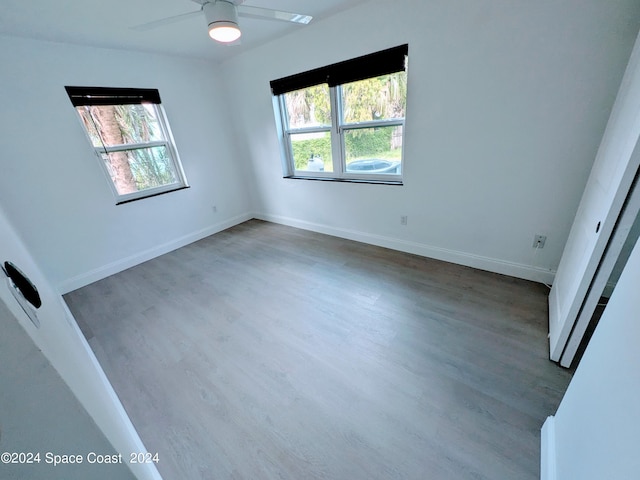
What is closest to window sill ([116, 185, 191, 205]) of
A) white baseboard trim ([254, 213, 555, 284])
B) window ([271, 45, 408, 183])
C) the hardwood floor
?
the hardwood floor

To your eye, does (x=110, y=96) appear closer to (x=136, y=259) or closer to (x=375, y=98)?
(x=136, y=259)

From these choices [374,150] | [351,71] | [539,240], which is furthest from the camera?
[374,150]

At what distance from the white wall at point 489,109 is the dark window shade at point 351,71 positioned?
0.22 feet

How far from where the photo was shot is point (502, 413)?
125 cm

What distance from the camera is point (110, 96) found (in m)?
2.59

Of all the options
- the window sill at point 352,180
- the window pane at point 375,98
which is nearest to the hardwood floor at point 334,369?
the window sill at point 352,180

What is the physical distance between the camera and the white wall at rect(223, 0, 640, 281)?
1561mm

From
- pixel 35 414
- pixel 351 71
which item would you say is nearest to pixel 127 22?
pixel 351 71

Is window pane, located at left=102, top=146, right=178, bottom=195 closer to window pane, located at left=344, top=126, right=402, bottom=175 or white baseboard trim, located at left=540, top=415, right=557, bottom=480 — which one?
window pane, located at left=344, top=126, right=402, bottom=175

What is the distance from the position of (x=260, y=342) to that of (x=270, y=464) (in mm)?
739

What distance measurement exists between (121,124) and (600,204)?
4162 millimetres

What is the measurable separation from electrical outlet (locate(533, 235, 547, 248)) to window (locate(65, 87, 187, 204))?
3974 millimetres

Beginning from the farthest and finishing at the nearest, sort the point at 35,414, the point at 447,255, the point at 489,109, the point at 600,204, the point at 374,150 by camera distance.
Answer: the point at 374,150, the point at 447,255, the point at 489,109, the point at 600,204, the point at 35,414

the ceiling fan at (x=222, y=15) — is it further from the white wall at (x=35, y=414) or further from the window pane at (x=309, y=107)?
the white wall at (x=35, y=414)
